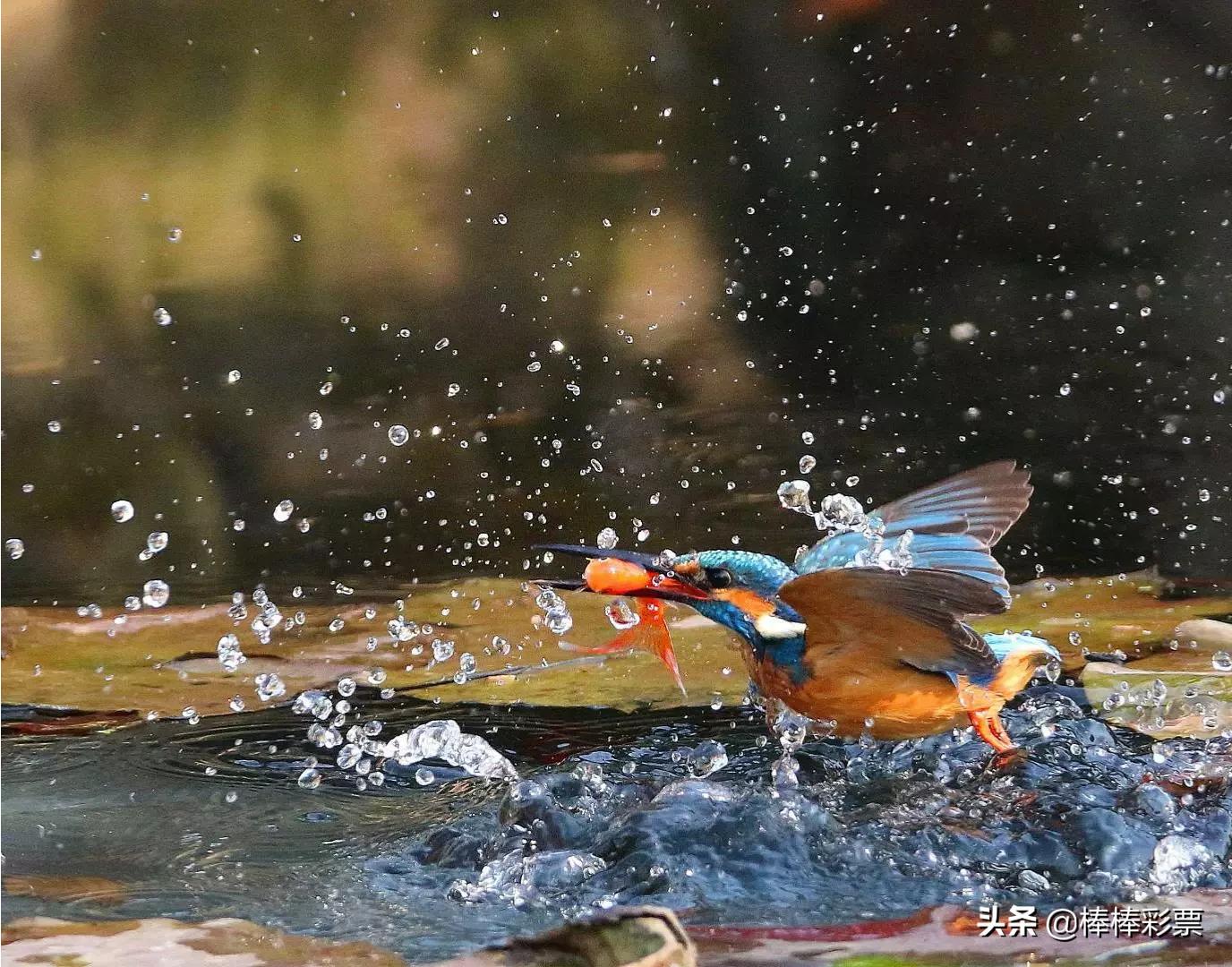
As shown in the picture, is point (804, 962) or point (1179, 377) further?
point (1179, 377)

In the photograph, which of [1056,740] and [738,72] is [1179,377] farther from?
[1056,740]

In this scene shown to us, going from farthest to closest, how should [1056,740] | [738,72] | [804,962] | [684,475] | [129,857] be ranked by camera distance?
[738,72] → [684,475] → [1056,740] → [129,857] → [804,962]

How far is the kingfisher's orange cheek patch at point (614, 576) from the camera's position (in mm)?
2125

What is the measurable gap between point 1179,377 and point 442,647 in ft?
7.18

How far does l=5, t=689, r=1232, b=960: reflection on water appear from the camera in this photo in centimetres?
185

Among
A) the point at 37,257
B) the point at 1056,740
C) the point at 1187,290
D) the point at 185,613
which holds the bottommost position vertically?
the point at 1056,740

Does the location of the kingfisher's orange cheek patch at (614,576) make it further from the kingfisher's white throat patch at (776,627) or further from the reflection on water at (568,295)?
the reflection on water at (568,295)

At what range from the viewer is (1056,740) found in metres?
2.45

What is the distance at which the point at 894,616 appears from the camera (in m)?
2.11

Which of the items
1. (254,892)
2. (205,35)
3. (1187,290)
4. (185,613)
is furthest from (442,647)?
(1187,290)

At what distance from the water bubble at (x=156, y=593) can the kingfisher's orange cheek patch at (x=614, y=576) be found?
1.73 metres

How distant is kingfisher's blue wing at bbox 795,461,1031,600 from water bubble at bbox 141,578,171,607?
1713mm

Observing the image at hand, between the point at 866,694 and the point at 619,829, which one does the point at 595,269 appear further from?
the point at 619,829

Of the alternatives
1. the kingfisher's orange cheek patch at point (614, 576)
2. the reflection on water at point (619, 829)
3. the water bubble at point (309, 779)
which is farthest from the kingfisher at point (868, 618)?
the water bubble at point (309, 779)
